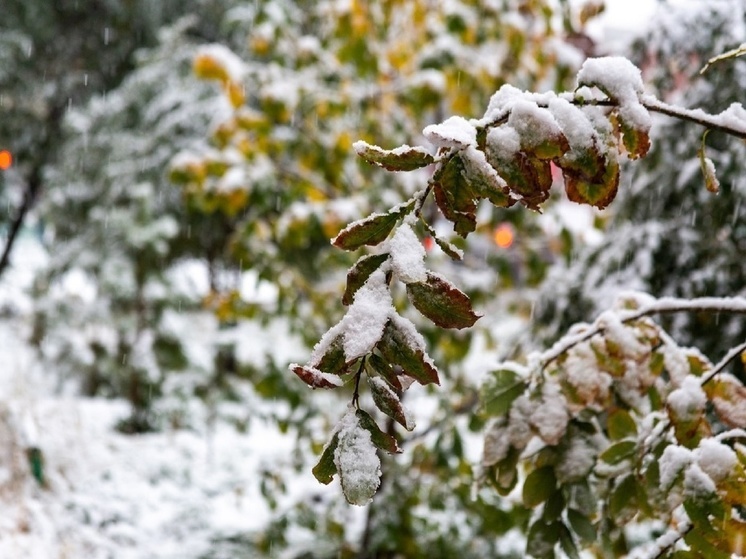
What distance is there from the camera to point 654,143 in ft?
7.38

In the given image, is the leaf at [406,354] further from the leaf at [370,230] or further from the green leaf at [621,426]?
the green leaf at [621,426]

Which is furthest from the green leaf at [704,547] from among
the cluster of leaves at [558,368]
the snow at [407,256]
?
the snow at [407,256]

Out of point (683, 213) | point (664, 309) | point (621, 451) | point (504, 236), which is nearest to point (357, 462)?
point (621, 451)

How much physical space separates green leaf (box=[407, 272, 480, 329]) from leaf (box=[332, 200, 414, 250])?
64mm

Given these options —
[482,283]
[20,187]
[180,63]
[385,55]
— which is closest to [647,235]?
[482,283]

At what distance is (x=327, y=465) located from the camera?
0.65 metres

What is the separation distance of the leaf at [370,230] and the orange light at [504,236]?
318 cm

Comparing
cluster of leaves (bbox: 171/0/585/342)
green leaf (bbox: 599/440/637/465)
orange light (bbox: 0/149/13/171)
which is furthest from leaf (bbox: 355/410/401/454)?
orange light (bbox: 0/149/13/171)

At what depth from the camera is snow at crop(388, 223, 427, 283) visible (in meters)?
0.63

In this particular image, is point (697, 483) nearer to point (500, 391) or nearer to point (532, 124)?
point (500, 391)

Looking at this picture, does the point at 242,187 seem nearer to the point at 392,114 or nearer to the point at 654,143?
the point at 392,114

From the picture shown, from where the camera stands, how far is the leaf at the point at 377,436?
24.9 inches

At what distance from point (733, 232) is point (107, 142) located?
6732 mm

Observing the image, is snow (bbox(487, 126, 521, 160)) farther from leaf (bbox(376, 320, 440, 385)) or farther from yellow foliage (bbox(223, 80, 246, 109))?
yellow foliage (bbox(223, 80, 246, 109))
